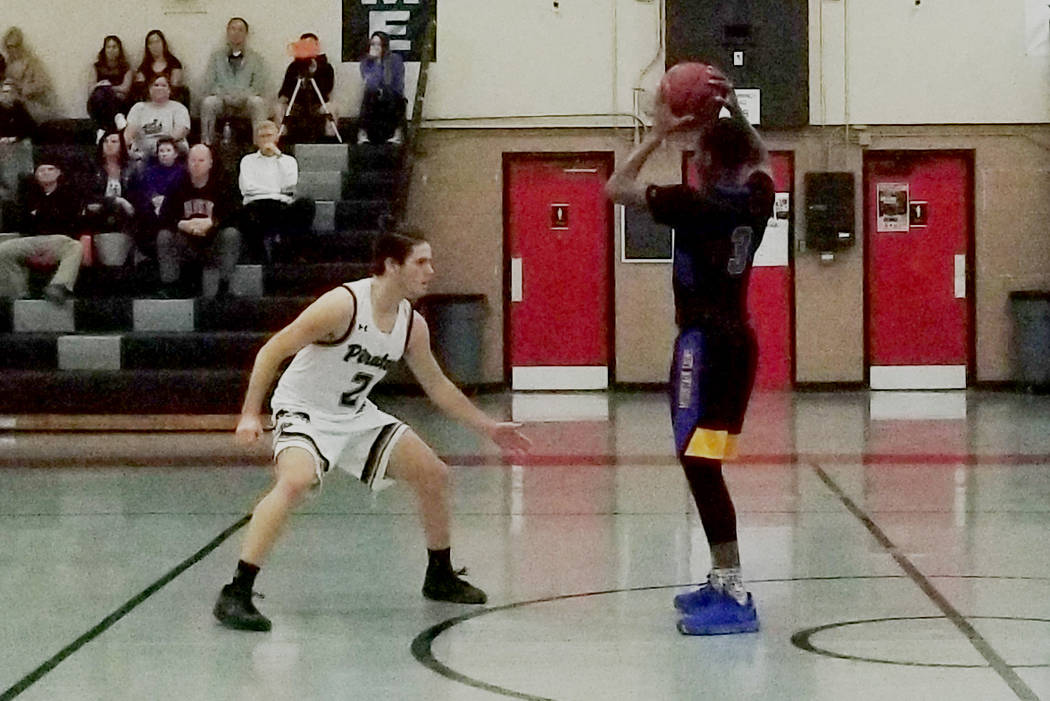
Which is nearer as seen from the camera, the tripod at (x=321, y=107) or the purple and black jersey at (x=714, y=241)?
the purple and black jersey at (x=714, y=241)

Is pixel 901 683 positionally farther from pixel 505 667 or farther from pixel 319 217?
pixel 319 217

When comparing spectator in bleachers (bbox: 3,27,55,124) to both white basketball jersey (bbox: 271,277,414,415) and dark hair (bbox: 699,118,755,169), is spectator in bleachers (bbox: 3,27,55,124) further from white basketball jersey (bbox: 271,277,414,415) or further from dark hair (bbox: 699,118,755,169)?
dark hair (bbox: 699,118,755,169)

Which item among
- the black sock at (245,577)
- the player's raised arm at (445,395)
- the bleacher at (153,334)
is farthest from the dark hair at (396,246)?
the bleacher at (153,334)

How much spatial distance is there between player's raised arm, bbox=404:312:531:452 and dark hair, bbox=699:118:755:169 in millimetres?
1293

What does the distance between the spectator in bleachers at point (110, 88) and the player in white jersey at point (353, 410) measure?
11.1 m

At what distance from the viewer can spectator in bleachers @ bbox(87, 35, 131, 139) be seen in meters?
17.2

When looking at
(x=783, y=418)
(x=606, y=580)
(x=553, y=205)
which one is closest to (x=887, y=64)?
(x=553, y=205)

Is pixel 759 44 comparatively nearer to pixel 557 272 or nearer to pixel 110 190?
pixel 557 272

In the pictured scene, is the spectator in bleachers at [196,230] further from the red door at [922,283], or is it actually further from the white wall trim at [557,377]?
the red door at [922,283]

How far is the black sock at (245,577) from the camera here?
589 cm

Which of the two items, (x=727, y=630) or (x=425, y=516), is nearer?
(x=727, y=630)

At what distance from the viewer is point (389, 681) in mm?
5074

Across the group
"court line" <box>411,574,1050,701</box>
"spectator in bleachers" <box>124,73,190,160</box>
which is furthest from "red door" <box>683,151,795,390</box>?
"court line" <box>411,574,1050,701</box>

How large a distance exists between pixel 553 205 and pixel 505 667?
1381cm
